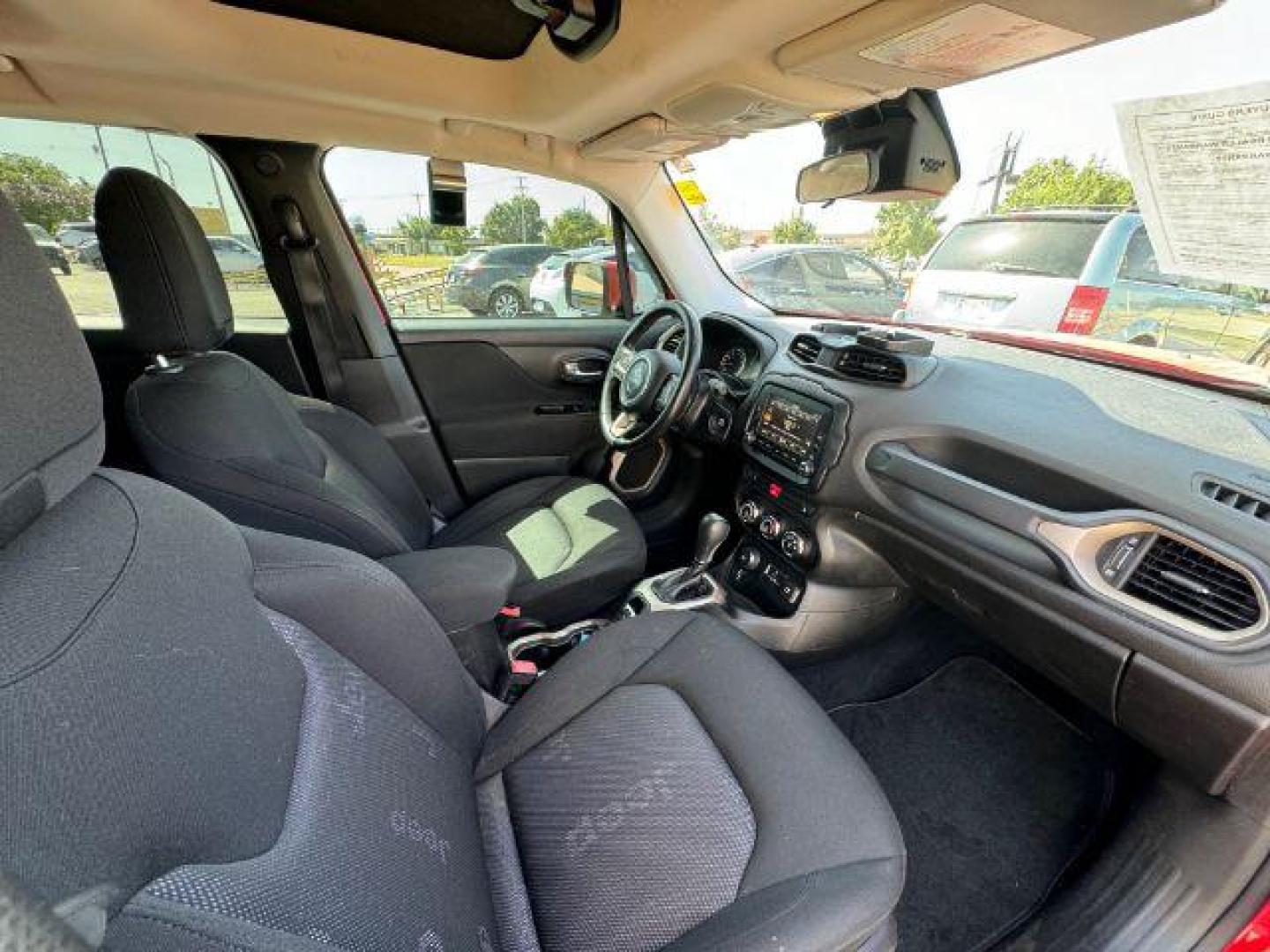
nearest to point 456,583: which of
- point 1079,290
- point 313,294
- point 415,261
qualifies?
point 313,294

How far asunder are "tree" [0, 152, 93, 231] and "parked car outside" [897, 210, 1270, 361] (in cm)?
240

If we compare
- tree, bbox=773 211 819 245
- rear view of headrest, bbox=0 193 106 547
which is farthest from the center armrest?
tree, bbox=773 211 819 245

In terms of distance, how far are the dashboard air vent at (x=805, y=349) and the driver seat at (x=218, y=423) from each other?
75cm

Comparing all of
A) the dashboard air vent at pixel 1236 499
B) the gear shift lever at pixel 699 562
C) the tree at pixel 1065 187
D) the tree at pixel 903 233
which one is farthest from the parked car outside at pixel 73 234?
the dashboard air vent at pixel 1236 499

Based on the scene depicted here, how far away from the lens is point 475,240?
7.88ft

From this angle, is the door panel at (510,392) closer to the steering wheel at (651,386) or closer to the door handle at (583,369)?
the door handle at (583,369)

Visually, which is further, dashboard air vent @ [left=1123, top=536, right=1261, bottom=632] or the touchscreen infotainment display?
the touchscreen infotainment display

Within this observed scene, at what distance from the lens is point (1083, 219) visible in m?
1.79

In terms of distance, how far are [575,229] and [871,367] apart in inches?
58.0

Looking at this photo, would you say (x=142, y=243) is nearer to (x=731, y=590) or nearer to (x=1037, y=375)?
(x=731, y=590)

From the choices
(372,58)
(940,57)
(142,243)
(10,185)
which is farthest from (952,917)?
(10,185)

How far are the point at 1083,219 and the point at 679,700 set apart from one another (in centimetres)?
180

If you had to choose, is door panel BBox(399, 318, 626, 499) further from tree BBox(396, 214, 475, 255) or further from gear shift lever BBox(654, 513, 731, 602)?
gear shift lever BBox(654, 513, 731, 602)

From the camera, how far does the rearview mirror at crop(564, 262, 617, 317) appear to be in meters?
2.64
